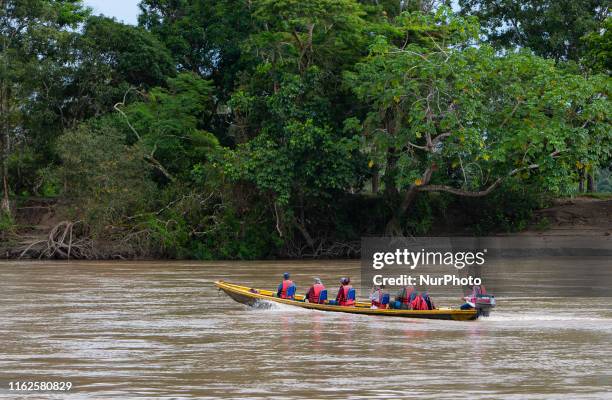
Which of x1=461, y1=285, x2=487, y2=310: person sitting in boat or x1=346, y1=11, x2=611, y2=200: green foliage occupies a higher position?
x1=346, y1=11, x2=611, y2=200: green foliage

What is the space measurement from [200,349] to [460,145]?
2097 cm

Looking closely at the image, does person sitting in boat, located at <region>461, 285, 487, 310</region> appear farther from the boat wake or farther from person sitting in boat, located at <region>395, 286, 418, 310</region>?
the boat wake

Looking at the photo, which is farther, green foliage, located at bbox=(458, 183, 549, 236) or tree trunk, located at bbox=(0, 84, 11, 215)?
tree trunk, located at bbox=(0, 84, 11, 215)

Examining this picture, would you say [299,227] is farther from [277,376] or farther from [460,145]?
[277,376]

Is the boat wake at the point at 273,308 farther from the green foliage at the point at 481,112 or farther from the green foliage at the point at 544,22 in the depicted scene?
the green foliage at the point at 544,22

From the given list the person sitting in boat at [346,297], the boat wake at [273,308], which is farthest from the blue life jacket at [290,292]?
the person sitting in boat at [346,297]

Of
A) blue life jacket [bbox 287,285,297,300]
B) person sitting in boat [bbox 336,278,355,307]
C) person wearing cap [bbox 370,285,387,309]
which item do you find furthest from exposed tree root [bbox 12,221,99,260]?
person wearing cap [bbox 370,285,387,309]

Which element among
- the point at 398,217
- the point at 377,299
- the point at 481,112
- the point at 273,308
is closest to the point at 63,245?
the point at 398,217

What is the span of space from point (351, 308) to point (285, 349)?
4.52 metres

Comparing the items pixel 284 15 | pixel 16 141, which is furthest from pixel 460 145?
pixel 16 141

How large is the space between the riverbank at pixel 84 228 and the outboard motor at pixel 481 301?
73.6 ft

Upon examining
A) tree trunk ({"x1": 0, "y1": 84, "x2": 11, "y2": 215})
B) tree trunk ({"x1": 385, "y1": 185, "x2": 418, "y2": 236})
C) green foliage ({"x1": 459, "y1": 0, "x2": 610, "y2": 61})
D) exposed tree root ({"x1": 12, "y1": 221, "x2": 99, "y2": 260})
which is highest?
green foliage ({"x1": 459, "y1": 0, "x2": 610, "y2": 61})

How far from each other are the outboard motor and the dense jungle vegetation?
1567 cm

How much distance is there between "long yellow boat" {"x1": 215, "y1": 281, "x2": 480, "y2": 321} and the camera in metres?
20.2
